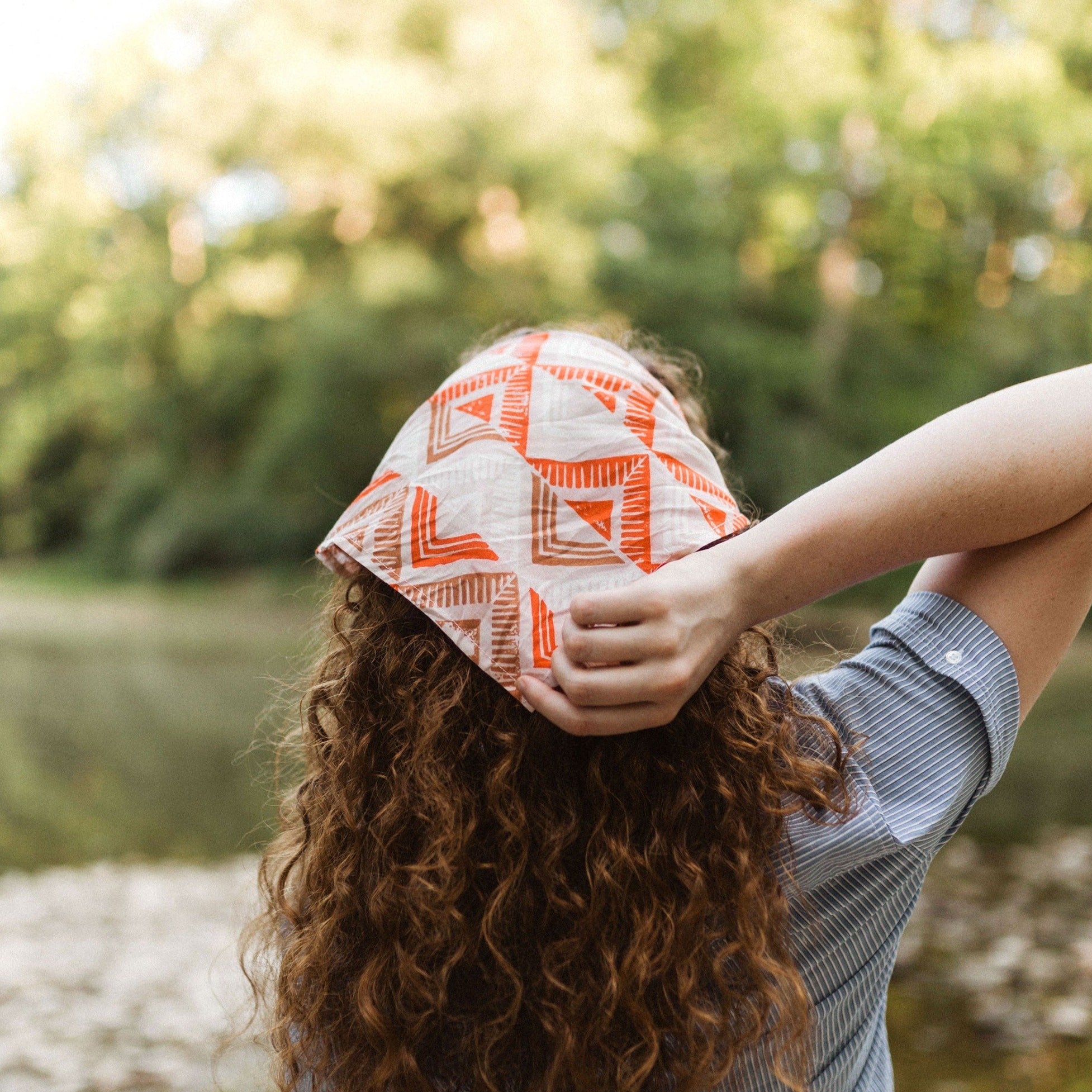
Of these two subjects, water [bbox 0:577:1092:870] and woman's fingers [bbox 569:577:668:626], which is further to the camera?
water [bbox 0:577:1092:870]

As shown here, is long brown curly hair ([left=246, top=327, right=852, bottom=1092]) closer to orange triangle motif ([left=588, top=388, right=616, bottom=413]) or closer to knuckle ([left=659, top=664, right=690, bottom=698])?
knuckle ([left=659, top=664, right=690, bottom=698])

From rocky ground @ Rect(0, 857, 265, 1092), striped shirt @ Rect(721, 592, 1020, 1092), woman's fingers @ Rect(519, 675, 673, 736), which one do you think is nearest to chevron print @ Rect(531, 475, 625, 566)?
woman's fingers @ Rect(519, 675, 673, 736)

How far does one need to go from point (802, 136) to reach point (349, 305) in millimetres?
6822

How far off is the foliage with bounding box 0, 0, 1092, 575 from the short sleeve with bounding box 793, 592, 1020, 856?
13.0m

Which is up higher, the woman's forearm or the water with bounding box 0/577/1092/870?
the woman's forearm

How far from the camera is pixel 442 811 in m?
0.96

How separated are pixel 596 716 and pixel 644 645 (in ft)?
0.23

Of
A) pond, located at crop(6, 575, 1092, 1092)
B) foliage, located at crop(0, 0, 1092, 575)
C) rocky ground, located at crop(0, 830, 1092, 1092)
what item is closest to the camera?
pond, located at crop(6, 575, 1092, 1092)

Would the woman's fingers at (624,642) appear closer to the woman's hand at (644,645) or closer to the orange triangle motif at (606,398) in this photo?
the woman's hand at (644,645)

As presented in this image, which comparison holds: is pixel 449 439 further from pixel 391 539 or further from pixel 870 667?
pixel 870 667

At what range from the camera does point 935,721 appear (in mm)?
935

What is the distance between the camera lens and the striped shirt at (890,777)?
3.05 feet

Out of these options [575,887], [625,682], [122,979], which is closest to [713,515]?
[625,682]

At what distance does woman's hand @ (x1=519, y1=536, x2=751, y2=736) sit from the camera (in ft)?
2.64
